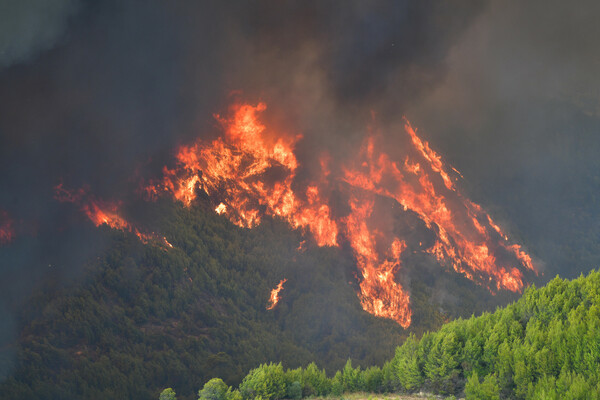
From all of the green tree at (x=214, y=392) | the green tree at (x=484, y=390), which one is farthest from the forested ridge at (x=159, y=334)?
the green tree at (x=484, y=390)

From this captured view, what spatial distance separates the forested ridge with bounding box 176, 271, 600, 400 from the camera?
2418 inches

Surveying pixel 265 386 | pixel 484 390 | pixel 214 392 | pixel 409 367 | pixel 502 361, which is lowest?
pixel 214 392

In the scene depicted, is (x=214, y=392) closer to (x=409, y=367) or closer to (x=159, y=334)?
(x=409, y=367)

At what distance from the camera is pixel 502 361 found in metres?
70.7

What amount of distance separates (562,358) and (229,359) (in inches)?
5148

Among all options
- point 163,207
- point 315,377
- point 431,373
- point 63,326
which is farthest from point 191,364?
point 431,373

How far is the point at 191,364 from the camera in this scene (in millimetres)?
168625

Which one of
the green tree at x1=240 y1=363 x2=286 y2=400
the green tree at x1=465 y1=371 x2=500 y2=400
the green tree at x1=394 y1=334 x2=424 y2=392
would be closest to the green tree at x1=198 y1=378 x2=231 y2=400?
the green tree at x1=240 y1=363 x2=286 y2=400

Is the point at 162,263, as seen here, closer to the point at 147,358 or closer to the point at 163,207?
the point at 163,207

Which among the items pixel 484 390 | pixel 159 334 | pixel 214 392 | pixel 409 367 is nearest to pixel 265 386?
pixel 214 392

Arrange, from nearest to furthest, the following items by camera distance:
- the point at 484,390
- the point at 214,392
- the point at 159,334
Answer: the point at 484,390 → the point at 214,392 → the point at 159,334

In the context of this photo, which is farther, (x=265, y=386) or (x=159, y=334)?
(x=159, y=334)

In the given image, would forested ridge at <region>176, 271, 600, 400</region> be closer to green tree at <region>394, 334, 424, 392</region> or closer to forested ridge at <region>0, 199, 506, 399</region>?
green tree at <region>394, 334, 424, 392</region>

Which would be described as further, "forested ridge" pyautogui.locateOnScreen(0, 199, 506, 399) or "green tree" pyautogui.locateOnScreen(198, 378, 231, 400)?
"forested ridge" pyautogui.locateOnScreen(0, 199, 506, 399)
